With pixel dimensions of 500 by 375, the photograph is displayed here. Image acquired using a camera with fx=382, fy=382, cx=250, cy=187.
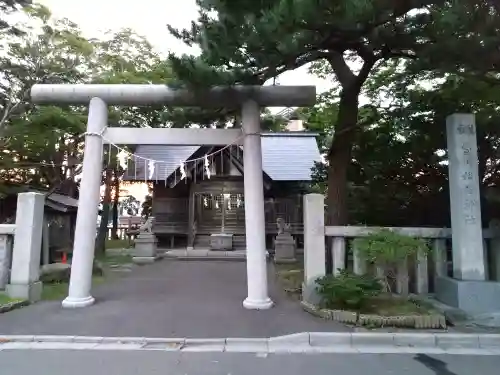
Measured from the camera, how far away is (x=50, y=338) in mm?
6203

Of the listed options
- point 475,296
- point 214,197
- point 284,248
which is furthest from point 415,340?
point 214,197

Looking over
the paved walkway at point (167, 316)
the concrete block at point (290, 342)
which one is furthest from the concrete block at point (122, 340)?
the concrete block at point (290, 342)

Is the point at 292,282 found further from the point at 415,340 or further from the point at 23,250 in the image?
the point at 23,250

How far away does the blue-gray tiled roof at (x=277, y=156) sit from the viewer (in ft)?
65.9

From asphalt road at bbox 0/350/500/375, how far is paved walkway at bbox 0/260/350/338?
0.79 m

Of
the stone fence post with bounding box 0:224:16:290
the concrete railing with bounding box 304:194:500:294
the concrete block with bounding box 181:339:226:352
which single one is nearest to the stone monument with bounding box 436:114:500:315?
the concrete railing with bounding box 304:194:500:294

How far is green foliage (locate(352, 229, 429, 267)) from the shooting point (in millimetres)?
6906

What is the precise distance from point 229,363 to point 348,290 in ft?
8.80

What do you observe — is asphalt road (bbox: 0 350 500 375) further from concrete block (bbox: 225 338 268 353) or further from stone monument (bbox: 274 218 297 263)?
stone monument (bbox: 274 218 297 263)

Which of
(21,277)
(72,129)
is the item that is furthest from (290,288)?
(72,129)

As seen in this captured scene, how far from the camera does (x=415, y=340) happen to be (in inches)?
241

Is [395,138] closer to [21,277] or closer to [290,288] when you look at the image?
[290,288]

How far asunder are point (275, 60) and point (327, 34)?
123 centimetres

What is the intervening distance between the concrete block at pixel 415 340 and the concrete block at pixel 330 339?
0.78m
